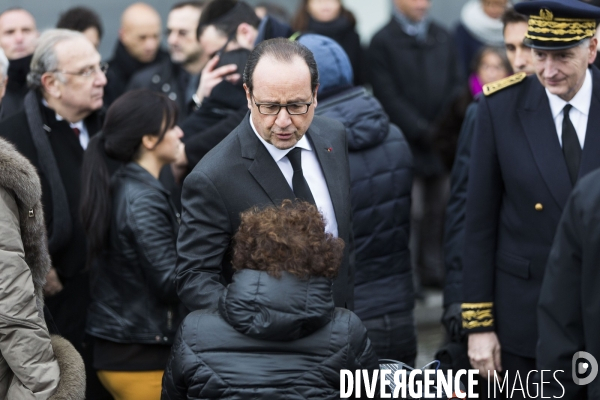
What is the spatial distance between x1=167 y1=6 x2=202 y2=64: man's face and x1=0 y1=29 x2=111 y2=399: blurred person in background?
212 centimetres

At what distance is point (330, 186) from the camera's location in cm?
344

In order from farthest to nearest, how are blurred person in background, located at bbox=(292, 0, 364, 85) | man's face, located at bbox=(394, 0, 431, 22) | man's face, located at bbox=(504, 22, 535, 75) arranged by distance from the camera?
man's face, located at bbox=(394, 0, 431, 22) → blurred person in background, located at bbox=(292, 0, 364, 85) → man's face, located at bbox=(504, 22, 535, 75)

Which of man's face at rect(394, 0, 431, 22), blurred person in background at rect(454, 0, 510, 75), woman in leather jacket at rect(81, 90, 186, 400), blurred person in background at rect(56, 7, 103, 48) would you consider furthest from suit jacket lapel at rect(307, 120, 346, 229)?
blurred person in background at rect(454, 0, 510, 75)

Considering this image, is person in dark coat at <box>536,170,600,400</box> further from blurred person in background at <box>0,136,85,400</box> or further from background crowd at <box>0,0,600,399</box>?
blurred person in background at <box>0,136,85,400</box>

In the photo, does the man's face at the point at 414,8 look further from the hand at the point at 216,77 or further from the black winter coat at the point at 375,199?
the black winter coat at the point at 375,199

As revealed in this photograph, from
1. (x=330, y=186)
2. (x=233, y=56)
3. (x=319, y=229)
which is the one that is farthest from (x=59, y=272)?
(x=319, y=229)

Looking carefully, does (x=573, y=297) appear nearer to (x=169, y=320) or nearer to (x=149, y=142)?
(x=169, y=320)

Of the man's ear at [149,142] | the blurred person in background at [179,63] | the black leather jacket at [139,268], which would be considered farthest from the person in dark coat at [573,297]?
the blurred person in background at [179,63]

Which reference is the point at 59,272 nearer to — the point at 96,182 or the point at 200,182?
the point at 96,182

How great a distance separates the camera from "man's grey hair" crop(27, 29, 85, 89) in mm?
4727

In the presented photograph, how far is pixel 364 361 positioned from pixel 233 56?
8.52ft

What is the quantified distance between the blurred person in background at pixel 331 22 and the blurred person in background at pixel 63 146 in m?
3.07

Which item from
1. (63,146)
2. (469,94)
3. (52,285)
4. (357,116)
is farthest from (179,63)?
(357,116)

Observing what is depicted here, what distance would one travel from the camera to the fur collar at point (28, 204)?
3.11 meters
